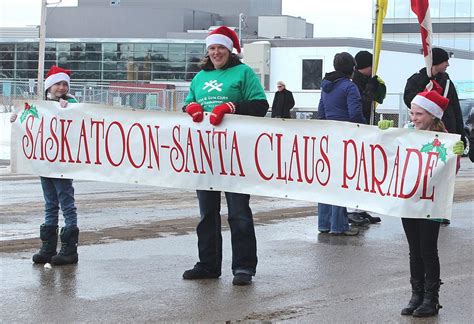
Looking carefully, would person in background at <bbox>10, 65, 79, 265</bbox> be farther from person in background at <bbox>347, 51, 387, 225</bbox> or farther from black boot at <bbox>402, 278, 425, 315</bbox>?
person in background at <bbox>347, 51, 387, 225</bbox>

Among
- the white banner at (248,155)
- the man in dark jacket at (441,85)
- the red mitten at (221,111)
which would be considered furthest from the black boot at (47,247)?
the man in dark jacket at (441,85)

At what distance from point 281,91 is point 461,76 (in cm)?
4799

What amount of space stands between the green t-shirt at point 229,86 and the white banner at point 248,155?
0.57 ft

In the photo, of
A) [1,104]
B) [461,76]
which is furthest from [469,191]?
[461,76]

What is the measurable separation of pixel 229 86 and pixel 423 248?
2102 millimetres

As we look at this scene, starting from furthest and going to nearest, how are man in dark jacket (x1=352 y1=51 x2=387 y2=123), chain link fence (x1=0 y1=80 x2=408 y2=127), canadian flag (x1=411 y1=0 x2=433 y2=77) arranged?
chain link fence (x1=0 y1=80 x2=408 y2=127) → man in dark jacket (x1=352 y1=51 x2=387 y2=123) → canadian flag (x1=411 y1=0 x2=433 y2=77)

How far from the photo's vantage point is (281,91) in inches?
1062

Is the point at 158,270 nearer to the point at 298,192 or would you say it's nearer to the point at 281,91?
Answer: the point at 298,192

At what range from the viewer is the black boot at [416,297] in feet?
23.4

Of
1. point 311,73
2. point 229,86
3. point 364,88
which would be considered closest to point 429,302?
point 229,86

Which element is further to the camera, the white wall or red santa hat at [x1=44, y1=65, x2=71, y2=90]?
the white wall

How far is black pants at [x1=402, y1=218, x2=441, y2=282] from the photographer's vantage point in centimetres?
710

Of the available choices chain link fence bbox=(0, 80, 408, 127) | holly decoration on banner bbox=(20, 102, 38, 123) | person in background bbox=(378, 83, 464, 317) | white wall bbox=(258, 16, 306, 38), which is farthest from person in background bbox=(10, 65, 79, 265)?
white wall bbox=(258, 16, 306, 38)

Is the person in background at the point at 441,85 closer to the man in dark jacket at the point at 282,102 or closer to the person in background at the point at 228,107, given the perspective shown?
the person in background at the point at 228,107
